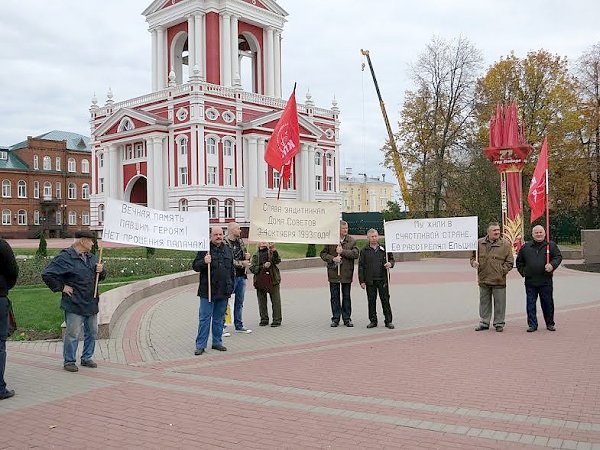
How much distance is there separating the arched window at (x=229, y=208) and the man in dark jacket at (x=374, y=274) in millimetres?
42568

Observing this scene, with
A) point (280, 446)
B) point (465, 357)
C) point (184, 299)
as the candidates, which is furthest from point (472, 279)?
point (280, 446)

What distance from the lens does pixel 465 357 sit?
8.95 metres

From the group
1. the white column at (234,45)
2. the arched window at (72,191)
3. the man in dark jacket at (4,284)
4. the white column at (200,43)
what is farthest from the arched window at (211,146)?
the man in dark jacket at (4,284)

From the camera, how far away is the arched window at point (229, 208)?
5385 centimetres

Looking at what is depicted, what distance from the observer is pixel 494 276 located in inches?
A: 443

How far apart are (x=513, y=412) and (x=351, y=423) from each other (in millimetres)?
1672

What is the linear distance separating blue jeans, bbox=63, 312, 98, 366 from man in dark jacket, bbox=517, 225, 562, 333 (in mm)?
7426

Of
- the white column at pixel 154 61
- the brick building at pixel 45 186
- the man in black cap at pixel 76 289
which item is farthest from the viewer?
the brick building at pixel 45 186

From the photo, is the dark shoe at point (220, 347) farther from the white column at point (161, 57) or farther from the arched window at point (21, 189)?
the arched window at point (21, 189)

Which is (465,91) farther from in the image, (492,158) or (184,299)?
(184,299)

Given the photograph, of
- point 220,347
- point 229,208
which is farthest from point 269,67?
point 220,347

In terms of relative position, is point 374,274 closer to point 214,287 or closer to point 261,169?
point 214,287

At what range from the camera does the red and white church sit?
2067 inches

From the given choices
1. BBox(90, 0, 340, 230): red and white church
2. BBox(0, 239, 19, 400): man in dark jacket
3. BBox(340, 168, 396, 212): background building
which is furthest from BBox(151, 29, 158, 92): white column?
BBox(340, 168, 396, 212): background building
